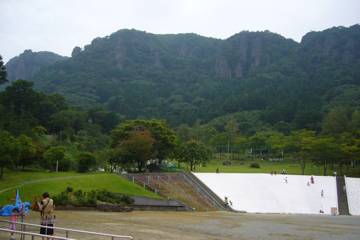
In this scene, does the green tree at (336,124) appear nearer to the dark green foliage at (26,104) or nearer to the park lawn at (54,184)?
the dark green foliage at (26,104)

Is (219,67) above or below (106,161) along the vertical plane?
above

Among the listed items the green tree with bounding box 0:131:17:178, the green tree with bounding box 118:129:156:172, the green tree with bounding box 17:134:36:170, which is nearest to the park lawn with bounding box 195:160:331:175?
the green tree with bounding box 118:129:156:172

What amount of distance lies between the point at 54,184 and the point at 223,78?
154 m

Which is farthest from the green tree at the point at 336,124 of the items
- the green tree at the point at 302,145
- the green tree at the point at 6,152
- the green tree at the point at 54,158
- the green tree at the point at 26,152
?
the green tree at the point at 6,152

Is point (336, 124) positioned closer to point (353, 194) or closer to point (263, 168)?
point (263, 168)

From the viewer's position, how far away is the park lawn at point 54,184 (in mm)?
28250

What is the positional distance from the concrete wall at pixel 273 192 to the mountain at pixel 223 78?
52.6 m

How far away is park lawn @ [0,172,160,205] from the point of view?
28250mm

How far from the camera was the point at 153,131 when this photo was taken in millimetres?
46531

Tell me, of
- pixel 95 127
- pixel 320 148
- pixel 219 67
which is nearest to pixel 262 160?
pixel 320 148

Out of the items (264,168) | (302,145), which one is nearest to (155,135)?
(264,168)

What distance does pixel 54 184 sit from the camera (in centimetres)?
3091

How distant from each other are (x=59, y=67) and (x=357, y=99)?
11185 cm

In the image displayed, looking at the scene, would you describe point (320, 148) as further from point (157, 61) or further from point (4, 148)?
point (157, 61)
